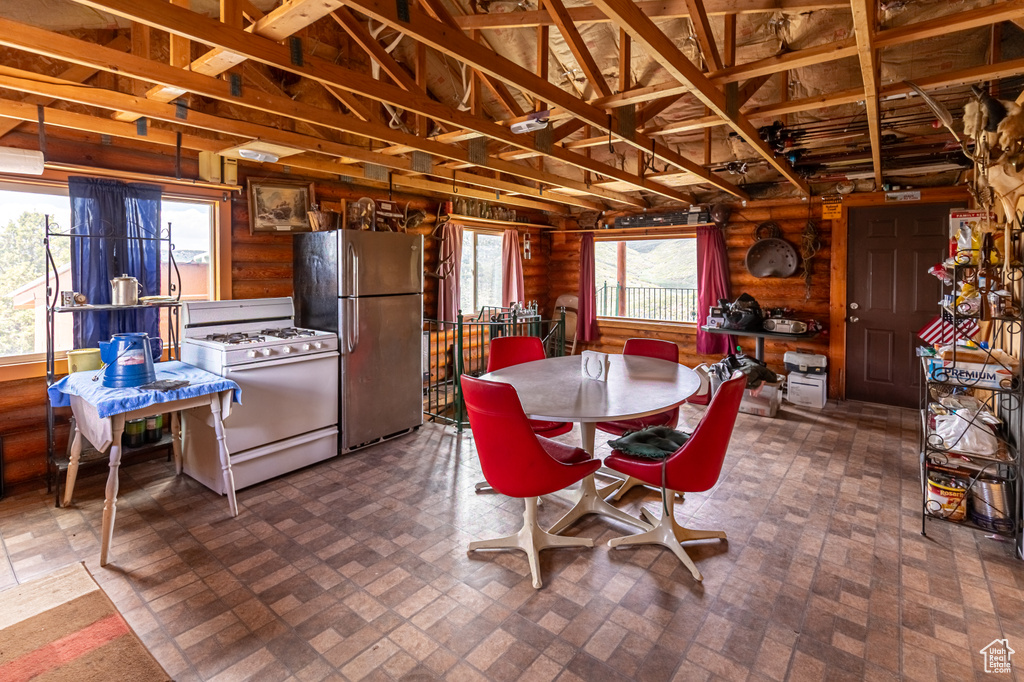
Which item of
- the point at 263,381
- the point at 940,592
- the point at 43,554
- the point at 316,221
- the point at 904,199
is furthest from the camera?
the point at 904,199

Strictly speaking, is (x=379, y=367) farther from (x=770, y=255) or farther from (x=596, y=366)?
(x=770, y=255)

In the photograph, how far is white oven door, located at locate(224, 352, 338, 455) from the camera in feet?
11.1

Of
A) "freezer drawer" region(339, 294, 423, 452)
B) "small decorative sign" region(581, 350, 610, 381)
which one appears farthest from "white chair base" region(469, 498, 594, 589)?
"freezer drawer" region(339, 294, 423, 452)

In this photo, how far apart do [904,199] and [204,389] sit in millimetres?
6570

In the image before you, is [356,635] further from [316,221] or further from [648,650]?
[316,221]

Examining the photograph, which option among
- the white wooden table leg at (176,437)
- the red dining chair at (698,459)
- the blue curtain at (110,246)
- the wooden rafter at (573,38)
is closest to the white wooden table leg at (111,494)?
the white wooden table leg at (176,437)

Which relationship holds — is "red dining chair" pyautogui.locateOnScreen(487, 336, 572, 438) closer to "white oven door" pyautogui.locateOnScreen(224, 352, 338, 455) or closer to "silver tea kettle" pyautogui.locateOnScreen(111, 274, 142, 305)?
"white oven door" pyautogui.locateOnScreen(224, 352, 338, 455)

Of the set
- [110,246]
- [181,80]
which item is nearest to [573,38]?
[181,80]

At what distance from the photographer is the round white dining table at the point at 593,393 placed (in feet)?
7.94

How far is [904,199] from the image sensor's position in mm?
5402

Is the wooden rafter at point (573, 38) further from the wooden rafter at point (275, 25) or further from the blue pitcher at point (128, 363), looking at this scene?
the blue pitcher at point (128, 363)

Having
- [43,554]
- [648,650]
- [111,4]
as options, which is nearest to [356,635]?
[648,650]

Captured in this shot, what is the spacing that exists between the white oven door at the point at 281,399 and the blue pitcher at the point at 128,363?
0.46 m

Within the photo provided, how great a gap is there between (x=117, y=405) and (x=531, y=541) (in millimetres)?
2163
